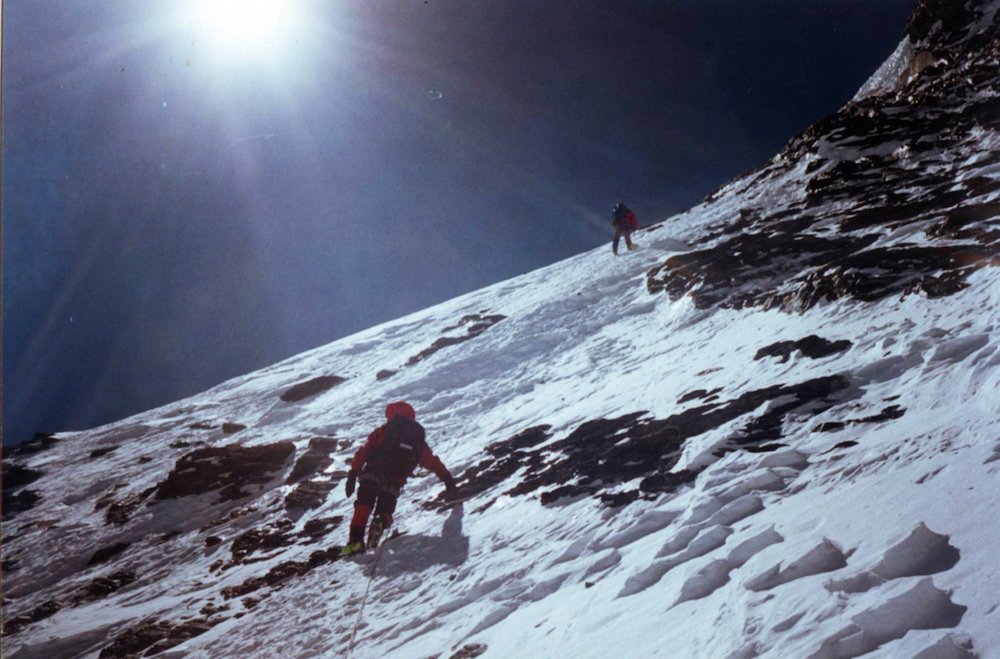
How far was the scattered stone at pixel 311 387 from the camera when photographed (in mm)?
17359

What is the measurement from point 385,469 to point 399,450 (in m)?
0.31

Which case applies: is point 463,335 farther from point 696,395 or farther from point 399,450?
point 696,395

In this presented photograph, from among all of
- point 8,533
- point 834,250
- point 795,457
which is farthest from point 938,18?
point 8,533

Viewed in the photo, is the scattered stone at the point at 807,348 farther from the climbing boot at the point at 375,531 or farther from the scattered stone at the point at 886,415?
the climbing boot at the point at 375,531

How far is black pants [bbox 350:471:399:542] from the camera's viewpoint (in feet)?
22.1

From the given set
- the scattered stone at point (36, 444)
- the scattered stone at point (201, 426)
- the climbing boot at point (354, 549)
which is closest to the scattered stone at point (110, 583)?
the climbing boot at point (354, 549)

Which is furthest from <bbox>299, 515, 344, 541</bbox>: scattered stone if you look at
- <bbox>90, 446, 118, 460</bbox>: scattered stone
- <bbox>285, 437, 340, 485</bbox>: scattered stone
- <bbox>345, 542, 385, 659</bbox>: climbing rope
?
<bbox>90, 446, 118, 460</bbox>: scattered stone

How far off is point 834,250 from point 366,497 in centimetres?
976

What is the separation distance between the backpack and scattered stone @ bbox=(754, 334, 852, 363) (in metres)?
4.62

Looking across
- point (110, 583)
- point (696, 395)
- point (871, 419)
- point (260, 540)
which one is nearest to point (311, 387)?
point (110, 583)

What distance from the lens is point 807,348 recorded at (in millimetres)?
7008

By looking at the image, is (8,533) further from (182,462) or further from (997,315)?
(997,315)

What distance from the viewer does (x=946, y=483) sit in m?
3.15

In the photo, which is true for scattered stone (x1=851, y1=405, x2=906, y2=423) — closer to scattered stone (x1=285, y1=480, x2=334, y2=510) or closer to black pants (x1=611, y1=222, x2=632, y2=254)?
scattered stone (x1=285, y1=480, x2=334, y2=510)
